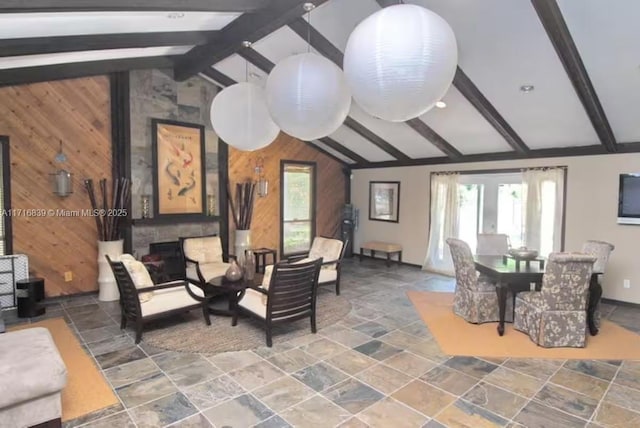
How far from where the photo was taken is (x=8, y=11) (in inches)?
97.6

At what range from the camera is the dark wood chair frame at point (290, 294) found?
3.88m

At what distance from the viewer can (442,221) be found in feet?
24.8

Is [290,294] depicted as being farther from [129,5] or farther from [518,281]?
[129,5]

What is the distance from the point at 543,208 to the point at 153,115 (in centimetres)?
668

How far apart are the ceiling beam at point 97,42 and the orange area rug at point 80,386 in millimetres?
2957

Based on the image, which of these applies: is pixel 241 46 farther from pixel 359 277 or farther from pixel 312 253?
pixel 359 277

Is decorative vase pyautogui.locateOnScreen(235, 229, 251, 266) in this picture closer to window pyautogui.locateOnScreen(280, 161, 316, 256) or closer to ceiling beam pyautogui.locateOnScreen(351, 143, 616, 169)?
window pyautogui.locateOnScreen(280, 161, 316, 256)

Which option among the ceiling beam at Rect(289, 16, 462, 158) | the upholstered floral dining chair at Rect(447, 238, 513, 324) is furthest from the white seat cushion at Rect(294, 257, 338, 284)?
the ceiling beam at Rect(289, 16, 462, 158)

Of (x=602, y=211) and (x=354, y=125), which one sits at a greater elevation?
(x=354, y=125)

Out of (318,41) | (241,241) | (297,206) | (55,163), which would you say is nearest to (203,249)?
(241,241)

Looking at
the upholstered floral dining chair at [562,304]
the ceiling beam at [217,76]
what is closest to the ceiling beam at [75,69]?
the ceiling beam at [217,76]

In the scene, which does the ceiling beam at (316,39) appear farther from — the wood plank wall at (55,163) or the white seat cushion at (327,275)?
the wood plank wall at (55,163)

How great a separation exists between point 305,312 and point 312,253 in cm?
220

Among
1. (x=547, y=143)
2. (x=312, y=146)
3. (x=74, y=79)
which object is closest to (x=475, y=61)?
(x=547, y=143)
